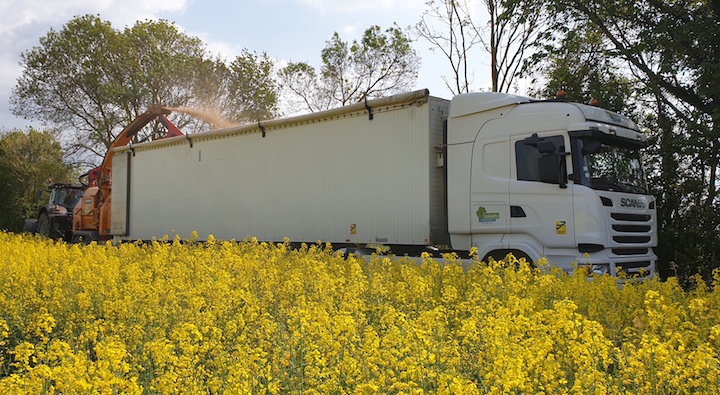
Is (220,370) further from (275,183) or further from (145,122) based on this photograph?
(145,122)

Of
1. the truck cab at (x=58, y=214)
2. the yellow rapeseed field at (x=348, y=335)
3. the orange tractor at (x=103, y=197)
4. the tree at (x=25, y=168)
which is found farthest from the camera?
the tree at (x=25, y=168)

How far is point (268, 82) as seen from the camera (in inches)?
1287

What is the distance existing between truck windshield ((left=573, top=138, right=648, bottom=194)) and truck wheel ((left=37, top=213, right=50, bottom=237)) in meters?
18.9

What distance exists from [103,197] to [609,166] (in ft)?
46.3

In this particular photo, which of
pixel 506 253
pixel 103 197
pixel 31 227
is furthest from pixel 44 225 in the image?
pixel 506 253

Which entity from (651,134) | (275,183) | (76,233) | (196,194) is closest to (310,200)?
(275,183)

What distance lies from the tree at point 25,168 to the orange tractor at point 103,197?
669 inches

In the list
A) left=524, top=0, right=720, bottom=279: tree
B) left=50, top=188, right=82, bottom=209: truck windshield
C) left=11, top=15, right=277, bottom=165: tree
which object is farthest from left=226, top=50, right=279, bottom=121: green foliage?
left=524, top=0, right=720, bottom=279: tree

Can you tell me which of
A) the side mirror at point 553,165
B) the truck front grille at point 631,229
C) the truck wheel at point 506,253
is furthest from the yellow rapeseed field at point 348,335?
the truck front grille at point 631,229

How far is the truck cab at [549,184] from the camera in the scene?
23.5 ft

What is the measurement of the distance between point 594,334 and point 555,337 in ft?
1.01

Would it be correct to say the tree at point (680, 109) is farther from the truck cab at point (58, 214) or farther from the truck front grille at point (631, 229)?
the truck cab at point (58, 214)

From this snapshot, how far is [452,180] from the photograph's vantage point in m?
8.32

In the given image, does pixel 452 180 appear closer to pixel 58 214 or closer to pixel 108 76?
pixel 58 214
